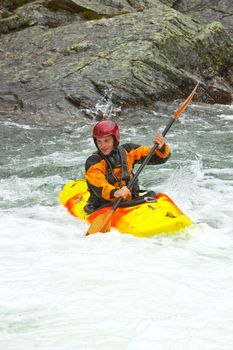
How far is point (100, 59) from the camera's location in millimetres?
13477

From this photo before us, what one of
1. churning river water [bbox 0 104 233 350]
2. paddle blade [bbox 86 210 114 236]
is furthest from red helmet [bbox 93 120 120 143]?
churning river water [bbox 0 104 233 350]

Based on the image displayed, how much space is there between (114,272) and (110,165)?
1776mm

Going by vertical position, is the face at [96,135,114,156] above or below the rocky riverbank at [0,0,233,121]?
above

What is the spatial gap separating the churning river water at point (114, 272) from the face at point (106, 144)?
95 centimetres

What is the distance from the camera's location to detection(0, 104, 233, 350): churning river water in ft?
10.9

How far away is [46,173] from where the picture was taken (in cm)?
850

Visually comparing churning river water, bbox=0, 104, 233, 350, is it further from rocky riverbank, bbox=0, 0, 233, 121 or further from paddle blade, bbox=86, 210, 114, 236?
rocky riverbank, bbox=0, 0, 233, 121

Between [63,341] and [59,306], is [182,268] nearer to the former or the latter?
[59,306]

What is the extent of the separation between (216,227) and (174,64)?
343 inches

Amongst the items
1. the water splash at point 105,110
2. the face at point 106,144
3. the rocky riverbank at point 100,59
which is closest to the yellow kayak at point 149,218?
the face at point 106,144

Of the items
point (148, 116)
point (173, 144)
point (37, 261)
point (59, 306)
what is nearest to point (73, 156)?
point (173, 144)

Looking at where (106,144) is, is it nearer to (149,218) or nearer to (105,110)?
(149,218)

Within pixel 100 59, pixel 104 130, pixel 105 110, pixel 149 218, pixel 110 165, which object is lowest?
pixel 105 110

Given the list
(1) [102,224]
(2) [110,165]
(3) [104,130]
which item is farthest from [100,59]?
(1) [102,224]
